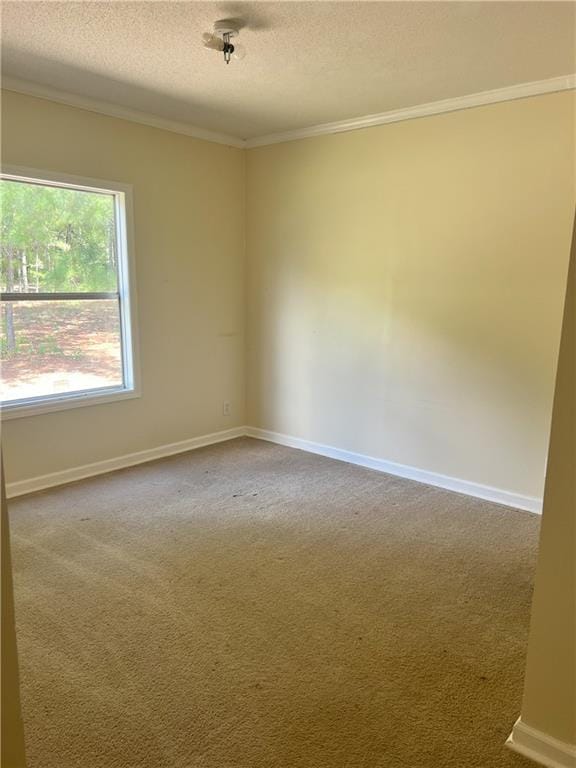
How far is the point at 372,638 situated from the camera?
7.39 feet

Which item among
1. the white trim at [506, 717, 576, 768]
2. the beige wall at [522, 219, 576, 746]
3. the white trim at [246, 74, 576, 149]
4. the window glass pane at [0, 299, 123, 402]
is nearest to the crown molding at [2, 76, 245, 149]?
the white trim at [246, 74, 576, 149]

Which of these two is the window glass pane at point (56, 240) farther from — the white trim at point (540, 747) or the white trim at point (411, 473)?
the white trim at point (540, 747)

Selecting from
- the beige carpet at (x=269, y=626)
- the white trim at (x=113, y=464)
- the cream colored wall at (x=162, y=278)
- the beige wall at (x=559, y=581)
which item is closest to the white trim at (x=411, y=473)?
the beige carpet at (x=269, y=626)

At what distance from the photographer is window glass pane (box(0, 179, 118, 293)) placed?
3459 millimetres

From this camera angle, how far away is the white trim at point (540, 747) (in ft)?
5.36

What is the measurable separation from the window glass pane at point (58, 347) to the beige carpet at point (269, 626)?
744 mm

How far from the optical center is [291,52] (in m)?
2.79

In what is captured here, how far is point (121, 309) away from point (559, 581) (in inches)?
135

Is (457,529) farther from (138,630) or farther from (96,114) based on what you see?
(96,114)

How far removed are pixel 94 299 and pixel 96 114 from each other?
1244mm

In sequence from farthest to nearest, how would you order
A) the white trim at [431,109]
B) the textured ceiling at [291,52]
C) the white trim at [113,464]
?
1. the white trim at [113,464]
2. the white trim at [431,109]
3. the textured ceiling at [291,52]

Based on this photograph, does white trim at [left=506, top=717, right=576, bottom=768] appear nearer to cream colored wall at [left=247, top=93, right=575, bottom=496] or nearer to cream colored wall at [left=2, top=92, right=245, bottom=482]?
cream colored wall at [left=247, top=93, right=575, bottom=496]

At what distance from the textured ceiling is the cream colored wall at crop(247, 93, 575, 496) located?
38 centimetres

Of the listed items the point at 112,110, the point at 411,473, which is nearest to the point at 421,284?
the point at 411,473
